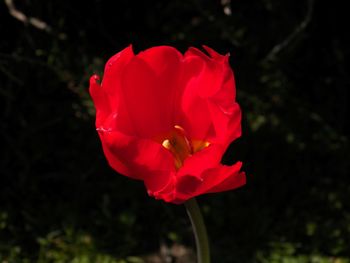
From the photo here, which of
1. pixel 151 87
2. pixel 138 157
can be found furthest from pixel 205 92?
pixel 138 157

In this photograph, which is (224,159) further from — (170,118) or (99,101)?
(99,101)

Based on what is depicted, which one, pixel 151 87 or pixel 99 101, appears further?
pixel 151 87

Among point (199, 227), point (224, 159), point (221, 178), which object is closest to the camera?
point (221, 178)

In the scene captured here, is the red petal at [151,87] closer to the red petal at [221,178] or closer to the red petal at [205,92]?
the red petal at [205,92]

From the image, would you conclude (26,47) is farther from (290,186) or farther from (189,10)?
(290,186)

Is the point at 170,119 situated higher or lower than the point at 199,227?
higher

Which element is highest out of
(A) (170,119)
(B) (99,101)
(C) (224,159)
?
(B) (99,101)

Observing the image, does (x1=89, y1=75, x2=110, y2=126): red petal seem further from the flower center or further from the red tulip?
the flower center
